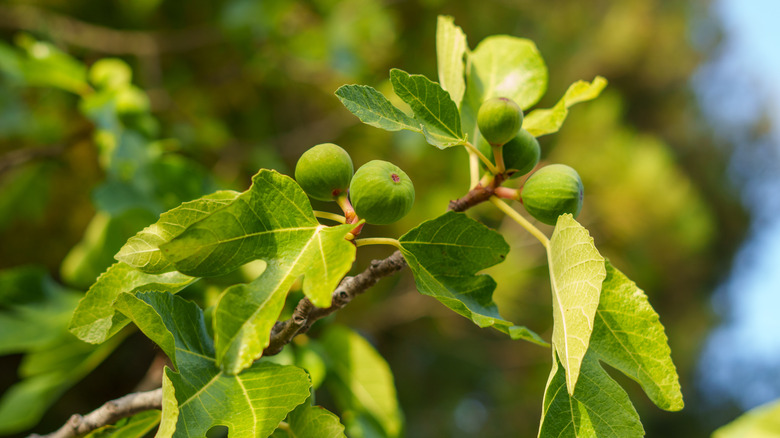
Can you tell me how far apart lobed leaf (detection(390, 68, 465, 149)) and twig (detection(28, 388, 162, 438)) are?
0.37m

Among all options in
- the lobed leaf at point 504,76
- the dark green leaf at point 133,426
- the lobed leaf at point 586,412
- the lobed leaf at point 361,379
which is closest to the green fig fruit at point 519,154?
the lobed leaf at point 504,76

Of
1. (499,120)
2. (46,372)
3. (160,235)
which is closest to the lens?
(160,235)

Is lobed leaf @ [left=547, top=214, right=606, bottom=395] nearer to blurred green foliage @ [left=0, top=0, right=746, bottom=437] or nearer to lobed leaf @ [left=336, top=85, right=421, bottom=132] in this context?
lobed leaf @ [left=336, top=85, right=421, bottom=132]

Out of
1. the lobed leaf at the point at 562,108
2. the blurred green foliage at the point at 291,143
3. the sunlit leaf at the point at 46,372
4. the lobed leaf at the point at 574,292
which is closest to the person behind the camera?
the lobed leaf at the point at 574,292

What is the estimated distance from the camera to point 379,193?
476 millimetres

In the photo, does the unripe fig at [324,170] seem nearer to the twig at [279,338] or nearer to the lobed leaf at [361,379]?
the twig at [279,338]

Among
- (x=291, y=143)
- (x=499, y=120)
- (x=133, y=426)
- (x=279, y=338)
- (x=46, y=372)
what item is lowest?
(x=46, y=372)

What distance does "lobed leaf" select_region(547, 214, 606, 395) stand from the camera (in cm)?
39

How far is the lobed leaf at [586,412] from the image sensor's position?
44 centimetres

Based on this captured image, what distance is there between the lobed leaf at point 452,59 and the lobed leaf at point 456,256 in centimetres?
19

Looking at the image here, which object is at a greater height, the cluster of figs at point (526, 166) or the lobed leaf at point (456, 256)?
the cluster of figs at point (526, 166)

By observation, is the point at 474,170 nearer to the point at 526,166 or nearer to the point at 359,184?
the point at 526,166

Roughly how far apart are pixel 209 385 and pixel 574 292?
12.9 inches

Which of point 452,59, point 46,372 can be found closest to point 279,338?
point 452,59
